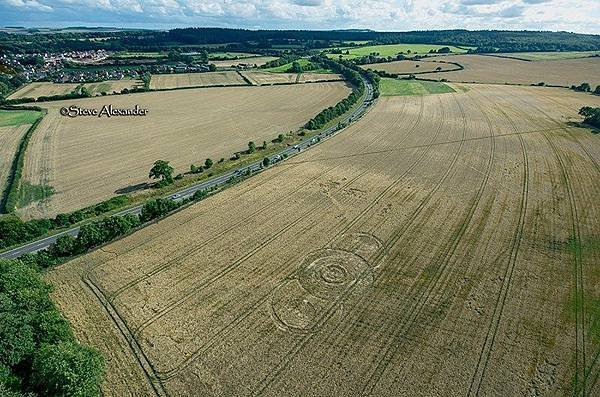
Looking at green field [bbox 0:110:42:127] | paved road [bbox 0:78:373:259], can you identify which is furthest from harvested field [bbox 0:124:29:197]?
paved road [bbox 0:78:373:259]

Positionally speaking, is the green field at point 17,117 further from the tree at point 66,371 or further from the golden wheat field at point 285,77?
the tree at point 66,371

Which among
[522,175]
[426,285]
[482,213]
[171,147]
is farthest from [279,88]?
[426,285]

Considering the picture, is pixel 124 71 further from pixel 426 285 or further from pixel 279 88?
pixel 426 285

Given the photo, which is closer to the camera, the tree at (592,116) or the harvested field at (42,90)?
the tree at (592,116)

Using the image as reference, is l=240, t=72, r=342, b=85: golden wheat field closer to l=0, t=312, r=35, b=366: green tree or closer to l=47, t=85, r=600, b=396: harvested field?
l=47, t=85, r=600, b=396: harvested field

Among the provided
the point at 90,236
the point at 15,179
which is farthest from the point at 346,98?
the point at 90,236

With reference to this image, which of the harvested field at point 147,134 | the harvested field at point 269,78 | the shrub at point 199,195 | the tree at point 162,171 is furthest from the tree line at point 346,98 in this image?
the shrub at point 199,195
